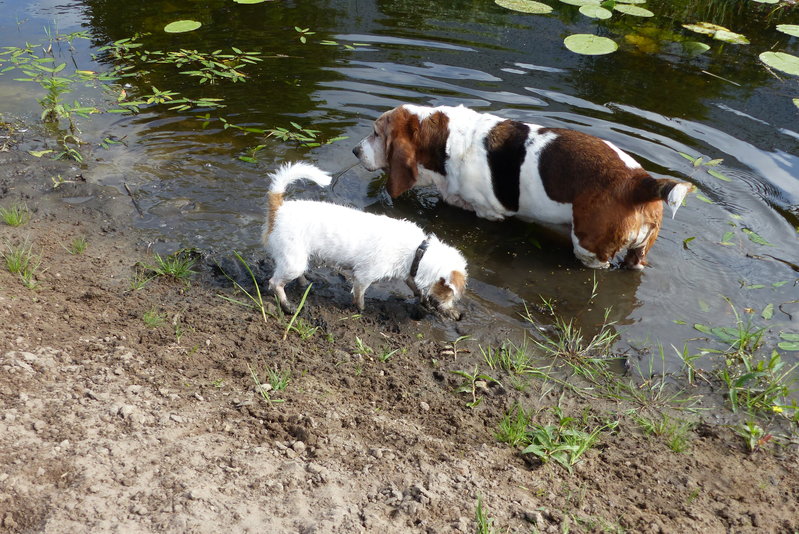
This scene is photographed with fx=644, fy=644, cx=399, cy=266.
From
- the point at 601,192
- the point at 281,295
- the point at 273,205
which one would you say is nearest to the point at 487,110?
the point at 601,192

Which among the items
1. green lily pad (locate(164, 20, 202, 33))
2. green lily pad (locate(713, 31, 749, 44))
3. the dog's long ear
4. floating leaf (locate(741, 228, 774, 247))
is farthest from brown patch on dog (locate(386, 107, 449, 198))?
green lily pad (locate(713, 31, 749, 44))

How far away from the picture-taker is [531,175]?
5004 mm

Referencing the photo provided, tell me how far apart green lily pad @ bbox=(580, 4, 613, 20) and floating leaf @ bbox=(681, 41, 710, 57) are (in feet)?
3.67

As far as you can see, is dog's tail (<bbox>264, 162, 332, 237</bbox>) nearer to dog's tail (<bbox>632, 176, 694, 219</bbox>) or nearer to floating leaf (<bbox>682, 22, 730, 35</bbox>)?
dog's tail (<bbox>632, 176, 694, 219</bbox>)

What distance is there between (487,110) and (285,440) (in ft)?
16.9

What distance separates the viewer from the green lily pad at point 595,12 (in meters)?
9.06

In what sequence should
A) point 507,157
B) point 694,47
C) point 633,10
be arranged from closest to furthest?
1. point 507,157
2. point 694,47
3. point 633,10

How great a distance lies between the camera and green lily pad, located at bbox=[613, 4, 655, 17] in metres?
9.40

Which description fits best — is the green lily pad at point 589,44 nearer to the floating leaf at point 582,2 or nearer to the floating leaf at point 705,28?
the floating leaf at point 582,2

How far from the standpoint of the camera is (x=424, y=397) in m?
3.56

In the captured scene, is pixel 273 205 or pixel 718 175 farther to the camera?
pixel 718 175

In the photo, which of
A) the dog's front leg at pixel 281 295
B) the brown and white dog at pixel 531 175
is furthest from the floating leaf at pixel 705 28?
the dog's front leg at pixel 281 295

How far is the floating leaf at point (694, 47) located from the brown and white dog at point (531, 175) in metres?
4.73

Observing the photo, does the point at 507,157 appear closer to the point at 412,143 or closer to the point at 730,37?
the point at 412,143
